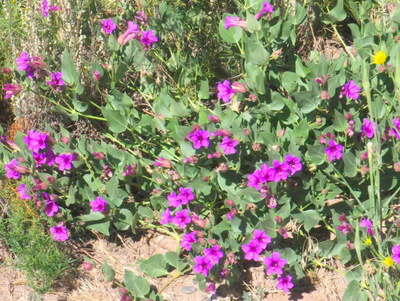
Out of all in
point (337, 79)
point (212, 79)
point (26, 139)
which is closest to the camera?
point (337, 79)

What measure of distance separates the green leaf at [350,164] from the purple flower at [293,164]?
8.9 inches

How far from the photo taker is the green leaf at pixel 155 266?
363cm

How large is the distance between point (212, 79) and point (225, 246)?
1.41 m

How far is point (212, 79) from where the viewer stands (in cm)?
445

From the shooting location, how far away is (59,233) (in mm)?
3646

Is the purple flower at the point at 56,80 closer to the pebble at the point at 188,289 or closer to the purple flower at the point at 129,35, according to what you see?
the purple flower at the point at 129,35

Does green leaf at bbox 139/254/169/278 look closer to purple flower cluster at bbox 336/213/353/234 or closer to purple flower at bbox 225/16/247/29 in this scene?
purple flower cluster at bbox 336/213/353/234

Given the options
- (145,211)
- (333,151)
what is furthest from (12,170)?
(333,151)

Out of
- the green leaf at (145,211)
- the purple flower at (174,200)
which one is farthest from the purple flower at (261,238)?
the green leaf at (145,211)

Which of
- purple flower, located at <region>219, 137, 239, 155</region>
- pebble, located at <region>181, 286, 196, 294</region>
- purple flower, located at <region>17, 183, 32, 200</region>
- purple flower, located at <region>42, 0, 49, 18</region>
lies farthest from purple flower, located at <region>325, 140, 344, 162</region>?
purple flower, located at <region>42, 0, 49, 18</region>

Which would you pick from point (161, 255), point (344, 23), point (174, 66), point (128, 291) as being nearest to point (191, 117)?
point (174, 66)

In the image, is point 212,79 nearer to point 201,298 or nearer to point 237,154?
point 237,154

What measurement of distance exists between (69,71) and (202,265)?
1341mm

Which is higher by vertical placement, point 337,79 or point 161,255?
point 337,79
